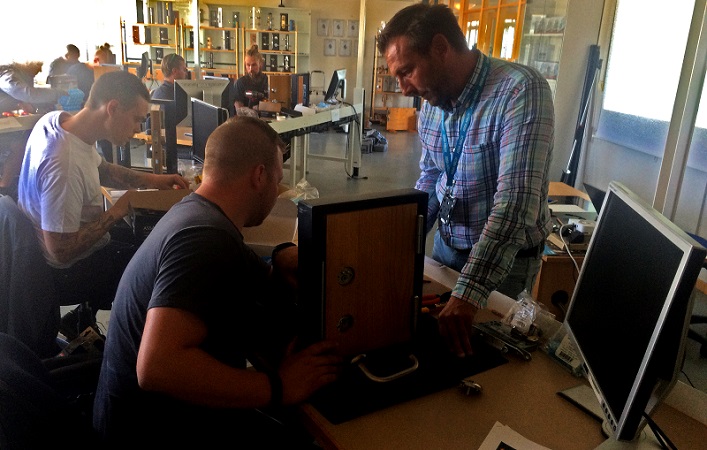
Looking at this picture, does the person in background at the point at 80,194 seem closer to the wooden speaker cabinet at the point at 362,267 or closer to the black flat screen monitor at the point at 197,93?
the wooden speaker cabinet at the point at 362,267

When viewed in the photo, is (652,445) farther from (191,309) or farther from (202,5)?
(202,5)

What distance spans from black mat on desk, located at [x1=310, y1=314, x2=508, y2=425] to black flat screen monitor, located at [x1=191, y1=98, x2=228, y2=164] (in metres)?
2.12

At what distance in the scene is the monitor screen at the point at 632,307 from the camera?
71 centimetres

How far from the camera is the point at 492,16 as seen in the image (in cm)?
739

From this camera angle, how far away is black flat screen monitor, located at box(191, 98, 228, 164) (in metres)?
2.98

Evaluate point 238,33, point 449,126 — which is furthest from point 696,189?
point 238,33

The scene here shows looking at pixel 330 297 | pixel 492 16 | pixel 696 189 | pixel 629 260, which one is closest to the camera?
pixel 629 260

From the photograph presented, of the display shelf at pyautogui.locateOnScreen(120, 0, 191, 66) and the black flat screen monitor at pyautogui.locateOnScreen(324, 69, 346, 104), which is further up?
the display shelf at pyautogui.locateOnScreen(120, 0, 191, 66)

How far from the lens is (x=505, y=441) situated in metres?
0.91

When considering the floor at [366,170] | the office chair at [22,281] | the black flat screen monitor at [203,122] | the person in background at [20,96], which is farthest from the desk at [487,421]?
the person in background at [20,96]

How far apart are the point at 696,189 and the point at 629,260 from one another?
3244 millimetres

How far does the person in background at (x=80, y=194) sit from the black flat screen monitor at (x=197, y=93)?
5.49 feet

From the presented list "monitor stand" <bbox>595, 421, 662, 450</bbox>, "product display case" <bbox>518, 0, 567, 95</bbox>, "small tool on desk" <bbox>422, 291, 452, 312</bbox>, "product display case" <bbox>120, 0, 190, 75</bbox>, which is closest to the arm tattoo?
"small tool on desk" <bbox>422, 291, 452, 312</bbox>

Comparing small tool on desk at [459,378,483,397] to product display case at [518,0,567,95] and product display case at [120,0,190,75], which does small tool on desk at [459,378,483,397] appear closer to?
product display case at [518,0,567,95]
